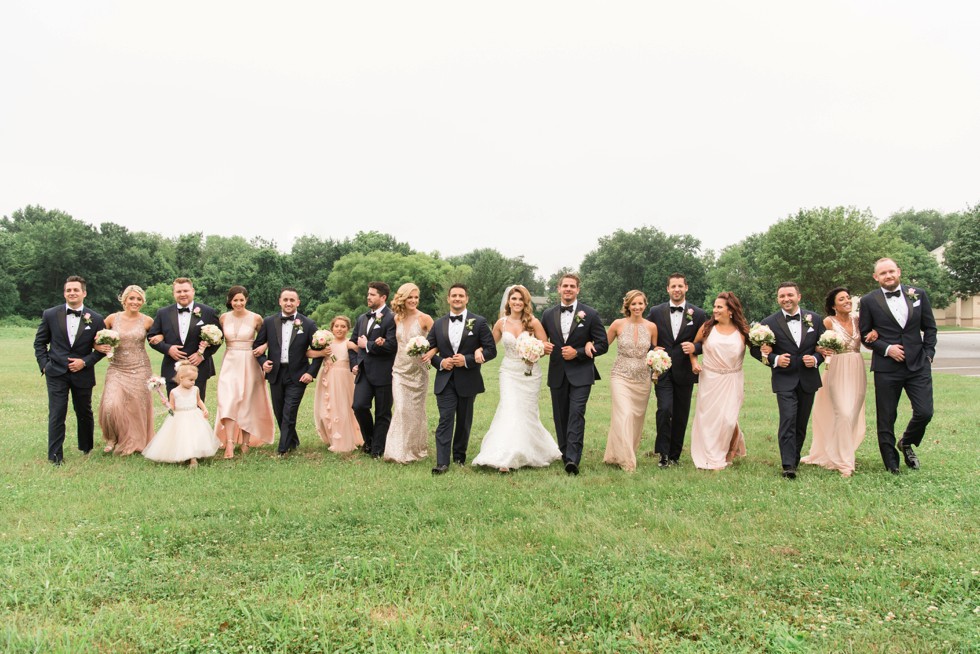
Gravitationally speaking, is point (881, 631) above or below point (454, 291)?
below

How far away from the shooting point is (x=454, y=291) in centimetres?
931

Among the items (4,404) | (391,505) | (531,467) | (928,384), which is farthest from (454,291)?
(4,404)

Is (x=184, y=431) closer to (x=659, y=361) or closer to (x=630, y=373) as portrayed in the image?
(x=630, y=373)

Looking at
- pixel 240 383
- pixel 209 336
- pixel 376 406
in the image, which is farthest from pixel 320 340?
pixel 209 336

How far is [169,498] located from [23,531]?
1.40 metres

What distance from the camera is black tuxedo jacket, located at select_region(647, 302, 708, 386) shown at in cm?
925

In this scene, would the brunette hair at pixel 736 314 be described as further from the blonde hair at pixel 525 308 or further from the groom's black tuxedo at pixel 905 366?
the blonde hair at pixel 525 308

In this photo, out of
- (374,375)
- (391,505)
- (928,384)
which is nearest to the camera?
(391,505)

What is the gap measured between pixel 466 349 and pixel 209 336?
3851 millimetres

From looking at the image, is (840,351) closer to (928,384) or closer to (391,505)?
(928,384)

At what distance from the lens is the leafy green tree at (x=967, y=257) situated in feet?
127

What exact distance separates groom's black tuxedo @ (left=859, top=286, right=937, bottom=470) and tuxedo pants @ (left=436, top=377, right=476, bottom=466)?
203 inches

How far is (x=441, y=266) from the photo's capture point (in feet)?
263

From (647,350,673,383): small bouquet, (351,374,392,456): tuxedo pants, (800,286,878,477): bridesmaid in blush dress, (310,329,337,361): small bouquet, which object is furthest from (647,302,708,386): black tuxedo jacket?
(310,329,337,361): small bouquet
